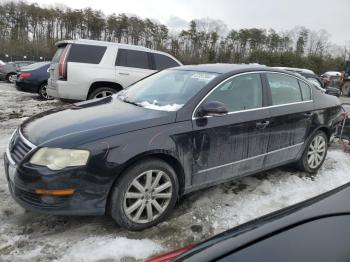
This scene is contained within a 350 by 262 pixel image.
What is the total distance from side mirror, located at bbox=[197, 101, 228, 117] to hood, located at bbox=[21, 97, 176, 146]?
0.30 metres

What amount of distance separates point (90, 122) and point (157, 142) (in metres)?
0.66

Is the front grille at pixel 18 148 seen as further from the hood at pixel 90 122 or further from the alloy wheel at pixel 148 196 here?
the alloy wheel at pixel 148 196

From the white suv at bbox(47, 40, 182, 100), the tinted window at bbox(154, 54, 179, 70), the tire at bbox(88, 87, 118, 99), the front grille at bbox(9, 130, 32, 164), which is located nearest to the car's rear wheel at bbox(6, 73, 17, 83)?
the white suv at bbox(47, 40, 182, 100)

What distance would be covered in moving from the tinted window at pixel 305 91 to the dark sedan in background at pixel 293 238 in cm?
312

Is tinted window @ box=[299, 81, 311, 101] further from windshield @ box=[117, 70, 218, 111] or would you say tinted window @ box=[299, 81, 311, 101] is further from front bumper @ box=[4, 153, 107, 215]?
front bumper @ box=[4, 153, 107, 215]

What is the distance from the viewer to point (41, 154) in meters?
2.86

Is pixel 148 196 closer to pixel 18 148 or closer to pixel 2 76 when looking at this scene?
pixel 18 148

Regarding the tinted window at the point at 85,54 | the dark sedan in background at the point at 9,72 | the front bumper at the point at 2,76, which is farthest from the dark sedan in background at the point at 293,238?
the front bumper at the point at 2,76

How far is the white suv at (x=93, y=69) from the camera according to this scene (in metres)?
7.68

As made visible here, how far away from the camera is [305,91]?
15.7 ft

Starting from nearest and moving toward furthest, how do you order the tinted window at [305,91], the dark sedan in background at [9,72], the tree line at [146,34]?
the tinted window at [305,91], the dark sedan in background at [9,72], the tree line at [146,34]

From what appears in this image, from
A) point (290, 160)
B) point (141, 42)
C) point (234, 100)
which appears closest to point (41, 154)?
point (234, 100)

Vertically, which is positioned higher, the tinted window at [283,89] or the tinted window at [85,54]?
the tinted window at [85,54]

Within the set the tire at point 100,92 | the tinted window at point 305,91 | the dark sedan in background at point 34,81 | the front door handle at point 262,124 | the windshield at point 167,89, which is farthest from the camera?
the dark sedan in background at point 34,81
